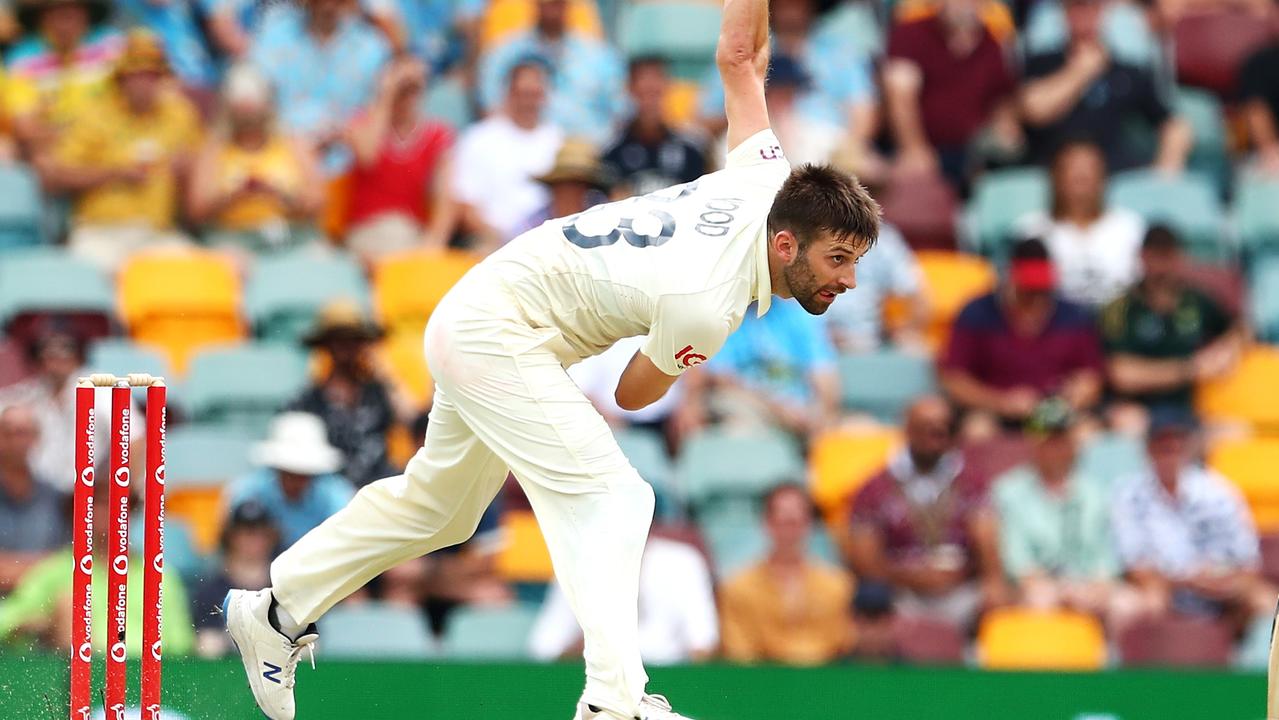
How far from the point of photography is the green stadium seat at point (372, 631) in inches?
346

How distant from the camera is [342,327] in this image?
372 inches

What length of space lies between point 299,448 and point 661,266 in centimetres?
379

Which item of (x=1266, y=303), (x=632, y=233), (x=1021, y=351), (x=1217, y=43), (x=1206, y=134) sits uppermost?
(x=1217, y=43)

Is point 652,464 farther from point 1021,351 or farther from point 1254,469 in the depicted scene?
point 1254,469

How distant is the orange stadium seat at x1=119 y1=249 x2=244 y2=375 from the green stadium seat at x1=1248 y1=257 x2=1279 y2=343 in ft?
16.9

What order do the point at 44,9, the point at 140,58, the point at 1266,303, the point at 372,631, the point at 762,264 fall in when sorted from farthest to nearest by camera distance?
the point at 44,9 < the point at 1266,303 < the point at 140,58 < the point at 372,631 < the point at 762,264

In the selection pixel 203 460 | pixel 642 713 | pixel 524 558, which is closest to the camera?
pixel 642 713

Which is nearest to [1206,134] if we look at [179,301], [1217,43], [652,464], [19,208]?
[1217,43]

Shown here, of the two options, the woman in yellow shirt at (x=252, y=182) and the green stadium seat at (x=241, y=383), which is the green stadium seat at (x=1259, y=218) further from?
the green stadium seat at (x=241, y=383)

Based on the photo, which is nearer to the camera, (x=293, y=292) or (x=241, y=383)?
(x=241, y=383)

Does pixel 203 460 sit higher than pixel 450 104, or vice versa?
pixel 450 104

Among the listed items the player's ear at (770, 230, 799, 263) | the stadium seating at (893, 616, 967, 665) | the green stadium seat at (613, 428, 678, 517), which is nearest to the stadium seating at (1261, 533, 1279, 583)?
the stadium seating at (893, 616, 967, 665)

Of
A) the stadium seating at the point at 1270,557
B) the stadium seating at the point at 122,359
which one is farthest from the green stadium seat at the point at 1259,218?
the stadium seating at the point at 122,359

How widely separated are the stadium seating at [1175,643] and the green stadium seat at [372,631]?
3014mm
